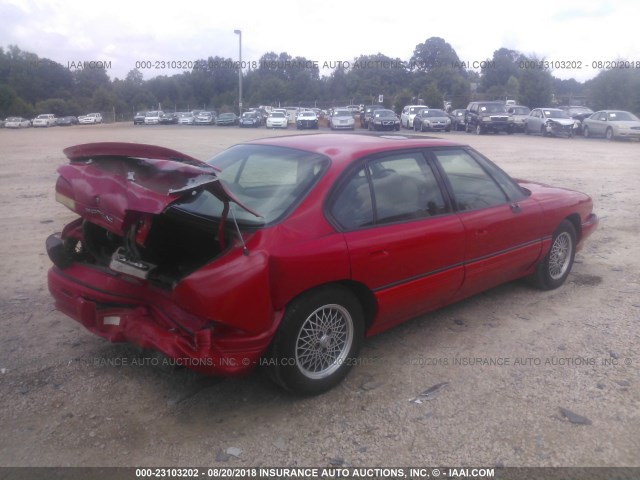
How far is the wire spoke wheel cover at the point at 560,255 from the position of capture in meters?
5.24

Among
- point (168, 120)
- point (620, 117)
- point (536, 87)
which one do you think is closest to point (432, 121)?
point (620, 117)

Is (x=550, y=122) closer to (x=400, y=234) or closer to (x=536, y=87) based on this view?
(x=536, y=87)

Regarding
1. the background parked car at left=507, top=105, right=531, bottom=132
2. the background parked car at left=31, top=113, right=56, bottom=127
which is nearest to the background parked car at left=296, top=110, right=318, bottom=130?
the background parked car at left=507, top=105, right=531, bottom=132

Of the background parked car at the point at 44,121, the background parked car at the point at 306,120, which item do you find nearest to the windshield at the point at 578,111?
the background parked car at the point at 306,120

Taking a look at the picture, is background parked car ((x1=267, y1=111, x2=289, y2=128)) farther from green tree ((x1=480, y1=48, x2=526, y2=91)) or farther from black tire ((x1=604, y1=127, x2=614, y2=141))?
green tree ((x1=480, y1=48, x2=526, y2=91))

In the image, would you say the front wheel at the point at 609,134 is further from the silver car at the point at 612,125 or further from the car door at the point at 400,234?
the car door at the point at 400,234

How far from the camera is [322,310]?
3.43 m

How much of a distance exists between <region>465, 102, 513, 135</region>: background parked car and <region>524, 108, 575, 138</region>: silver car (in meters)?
1.29

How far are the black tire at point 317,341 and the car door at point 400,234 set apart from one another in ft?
0.63

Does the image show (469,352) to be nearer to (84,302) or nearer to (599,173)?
(84,302)

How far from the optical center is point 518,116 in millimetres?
32406

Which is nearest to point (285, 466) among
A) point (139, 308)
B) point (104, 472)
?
point (104, 472)

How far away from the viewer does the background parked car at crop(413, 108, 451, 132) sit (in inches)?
1314

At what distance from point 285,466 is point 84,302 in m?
1.60
